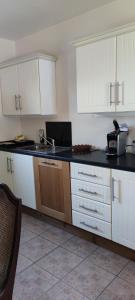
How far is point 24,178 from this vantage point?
2.95 m

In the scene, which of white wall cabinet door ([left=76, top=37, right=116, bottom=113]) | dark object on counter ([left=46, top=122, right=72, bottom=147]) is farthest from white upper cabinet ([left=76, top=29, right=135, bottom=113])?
dark object on counter ([left=46, top=122, right=72, bottom=147])

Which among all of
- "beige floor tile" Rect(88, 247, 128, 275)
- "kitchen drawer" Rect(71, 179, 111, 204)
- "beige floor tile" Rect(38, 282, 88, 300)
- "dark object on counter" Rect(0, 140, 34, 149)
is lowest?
"beige floor tile" Rect(38, 282, 88, 300)

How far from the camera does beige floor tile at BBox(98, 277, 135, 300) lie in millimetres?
1670

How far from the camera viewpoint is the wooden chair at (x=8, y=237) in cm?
94

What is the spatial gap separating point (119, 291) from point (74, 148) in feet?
4.78

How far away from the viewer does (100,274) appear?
1904mm

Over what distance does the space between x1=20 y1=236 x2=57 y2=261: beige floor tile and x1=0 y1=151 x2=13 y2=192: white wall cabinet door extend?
1.01 meters

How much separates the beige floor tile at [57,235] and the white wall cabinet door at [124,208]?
630mm

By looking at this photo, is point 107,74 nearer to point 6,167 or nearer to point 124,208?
point 124,208

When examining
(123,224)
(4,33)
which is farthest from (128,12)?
(123,224)

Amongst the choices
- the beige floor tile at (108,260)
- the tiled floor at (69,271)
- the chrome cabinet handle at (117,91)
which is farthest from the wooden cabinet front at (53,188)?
the chrome cabinet handle at (117,91)

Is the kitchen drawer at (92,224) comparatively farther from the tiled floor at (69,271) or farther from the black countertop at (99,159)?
the black countertop at (99,159)

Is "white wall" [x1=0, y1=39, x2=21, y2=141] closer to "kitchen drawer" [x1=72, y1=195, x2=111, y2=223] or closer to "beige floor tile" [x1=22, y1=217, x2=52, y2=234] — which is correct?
"beige floor tile" [x1=22, y1=217, x2=52, y2=234]

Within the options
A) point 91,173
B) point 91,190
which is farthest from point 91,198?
point 91,173
